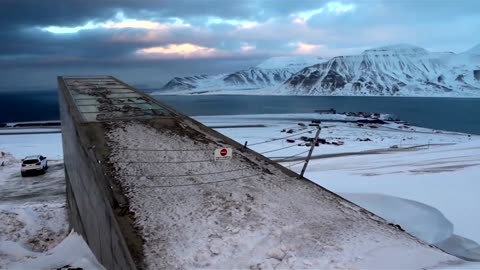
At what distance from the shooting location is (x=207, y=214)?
22.5 ft

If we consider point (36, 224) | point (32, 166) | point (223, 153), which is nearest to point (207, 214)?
point (223, 153)

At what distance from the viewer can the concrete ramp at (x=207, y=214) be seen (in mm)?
5766

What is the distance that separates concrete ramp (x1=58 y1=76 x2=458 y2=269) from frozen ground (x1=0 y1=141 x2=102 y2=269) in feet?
2.03

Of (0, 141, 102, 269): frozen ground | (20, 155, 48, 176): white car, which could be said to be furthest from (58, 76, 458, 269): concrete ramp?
(20, 155, 48, 176): white car

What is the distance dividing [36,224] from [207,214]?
9734mm

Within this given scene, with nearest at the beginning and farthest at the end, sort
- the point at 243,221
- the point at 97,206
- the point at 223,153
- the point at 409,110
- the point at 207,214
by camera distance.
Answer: the point at 243,221 → the point at 207,214 → the point at 97,206 → the point at 223,153 → the point at 409,110

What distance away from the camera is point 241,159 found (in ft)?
31.8

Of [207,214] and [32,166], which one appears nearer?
[207,214]

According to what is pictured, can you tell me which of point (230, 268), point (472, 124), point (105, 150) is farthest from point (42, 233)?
point (472, 124)

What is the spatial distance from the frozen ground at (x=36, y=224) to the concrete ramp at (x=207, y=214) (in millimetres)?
620

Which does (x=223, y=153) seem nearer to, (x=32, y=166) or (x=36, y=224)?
(x=36, y=224)

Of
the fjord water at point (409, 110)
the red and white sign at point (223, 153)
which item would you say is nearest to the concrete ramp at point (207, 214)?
the red and white sign at point (223, 153)

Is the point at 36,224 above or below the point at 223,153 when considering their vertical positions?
below

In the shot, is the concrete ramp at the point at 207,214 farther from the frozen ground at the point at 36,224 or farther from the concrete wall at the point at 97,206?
the frozen ground at the point at 36,224
